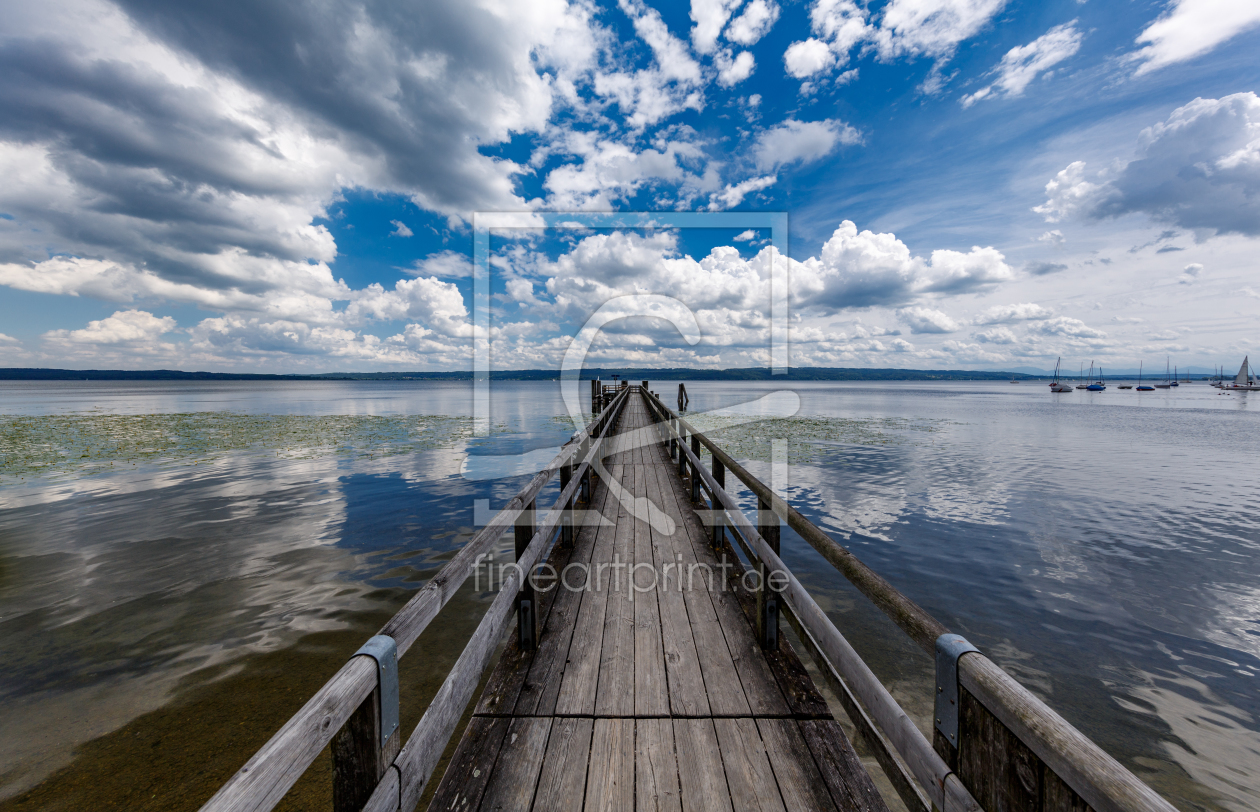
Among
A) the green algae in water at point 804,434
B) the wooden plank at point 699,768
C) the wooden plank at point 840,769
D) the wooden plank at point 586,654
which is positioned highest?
the wooden plank at point 840,769

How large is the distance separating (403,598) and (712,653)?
5.52 metres

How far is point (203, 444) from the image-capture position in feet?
70.4

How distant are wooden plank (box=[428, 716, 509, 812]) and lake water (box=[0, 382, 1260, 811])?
2.32 meters

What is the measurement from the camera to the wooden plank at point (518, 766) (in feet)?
7.89

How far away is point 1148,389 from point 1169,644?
532 ft

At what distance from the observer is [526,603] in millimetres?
3643

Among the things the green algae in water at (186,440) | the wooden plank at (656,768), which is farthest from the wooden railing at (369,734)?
the green algae in water at (186,440)

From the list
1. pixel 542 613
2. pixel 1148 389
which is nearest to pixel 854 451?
pixel 542 613

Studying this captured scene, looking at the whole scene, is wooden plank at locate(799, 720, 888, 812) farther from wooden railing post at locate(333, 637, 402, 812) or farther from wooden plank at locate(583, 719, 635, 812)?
wooden railing post at locate(333, 637, 402, 812)

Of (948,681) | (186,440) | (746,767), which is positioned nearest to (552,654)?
(746,767)

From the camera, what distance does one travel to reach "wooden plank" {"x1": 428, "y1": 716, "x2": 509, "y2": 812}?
7.79 feet

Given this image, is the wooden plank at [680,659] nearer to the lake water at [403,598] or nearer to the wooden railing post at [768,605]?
the wooden railing post at [768,605]

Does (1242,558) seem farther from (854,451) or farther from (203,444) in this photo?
(203,444)

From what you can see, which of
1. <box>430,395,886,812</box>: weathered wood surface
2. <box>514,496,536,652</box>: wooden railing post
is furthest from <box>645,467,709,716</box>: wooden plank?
<box>514,496,536,652</box>: wooden railing post
